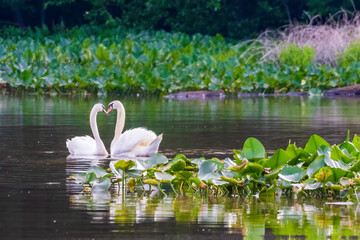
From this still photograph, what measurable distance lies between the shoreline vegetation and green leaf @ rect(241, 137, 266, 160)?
12.9 m

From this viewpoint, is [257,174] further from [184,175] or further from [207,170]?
[184,175]

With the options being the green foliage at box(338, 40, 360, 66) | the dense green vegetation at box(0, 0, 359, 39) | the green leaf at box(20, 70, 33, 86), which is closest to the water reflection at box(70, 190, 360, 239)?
the green leaf at box(20, 70, 33, 86)

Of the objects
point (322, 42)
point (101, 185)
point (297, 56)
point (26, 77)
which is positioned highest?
point (322, 42)

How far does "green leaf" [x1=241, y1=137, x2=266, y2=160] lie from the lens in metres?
8.50

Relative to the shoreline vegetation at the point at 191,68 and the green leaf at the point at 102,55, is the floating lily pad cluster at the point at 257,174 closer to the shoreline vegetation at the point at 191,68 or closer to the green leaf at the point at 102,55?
the shoreline vegetation at the point at 191,68

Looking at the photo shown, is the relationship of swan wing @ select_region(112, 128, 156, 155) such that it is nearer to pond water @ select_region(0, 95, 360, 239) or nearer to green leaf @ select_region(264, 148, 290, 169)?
pond water @ select_region(0, 95, 360, 239)

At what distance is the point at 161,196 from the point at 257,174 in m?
0.76

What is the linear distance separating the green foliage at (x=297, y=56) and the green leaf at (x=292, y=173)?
47.6 feet

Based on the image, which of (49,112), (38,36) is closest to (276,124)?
(49,112)

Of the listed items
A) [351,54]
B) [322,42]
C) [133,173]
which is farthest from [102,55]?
[133,173]

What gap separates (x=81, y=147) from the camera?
11305mm

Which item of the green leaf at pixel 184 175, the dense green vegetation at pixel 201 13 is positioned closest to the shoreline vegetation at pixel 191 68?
the dense green vegetation at pixel 201 13

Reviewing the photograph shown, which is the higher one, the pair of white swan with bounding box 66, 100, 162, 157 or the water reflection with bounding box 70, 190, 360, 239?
the pair of white swan with bounding box 66, 100, 162, 157

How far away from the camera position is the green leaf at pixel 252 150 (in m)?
8.50
